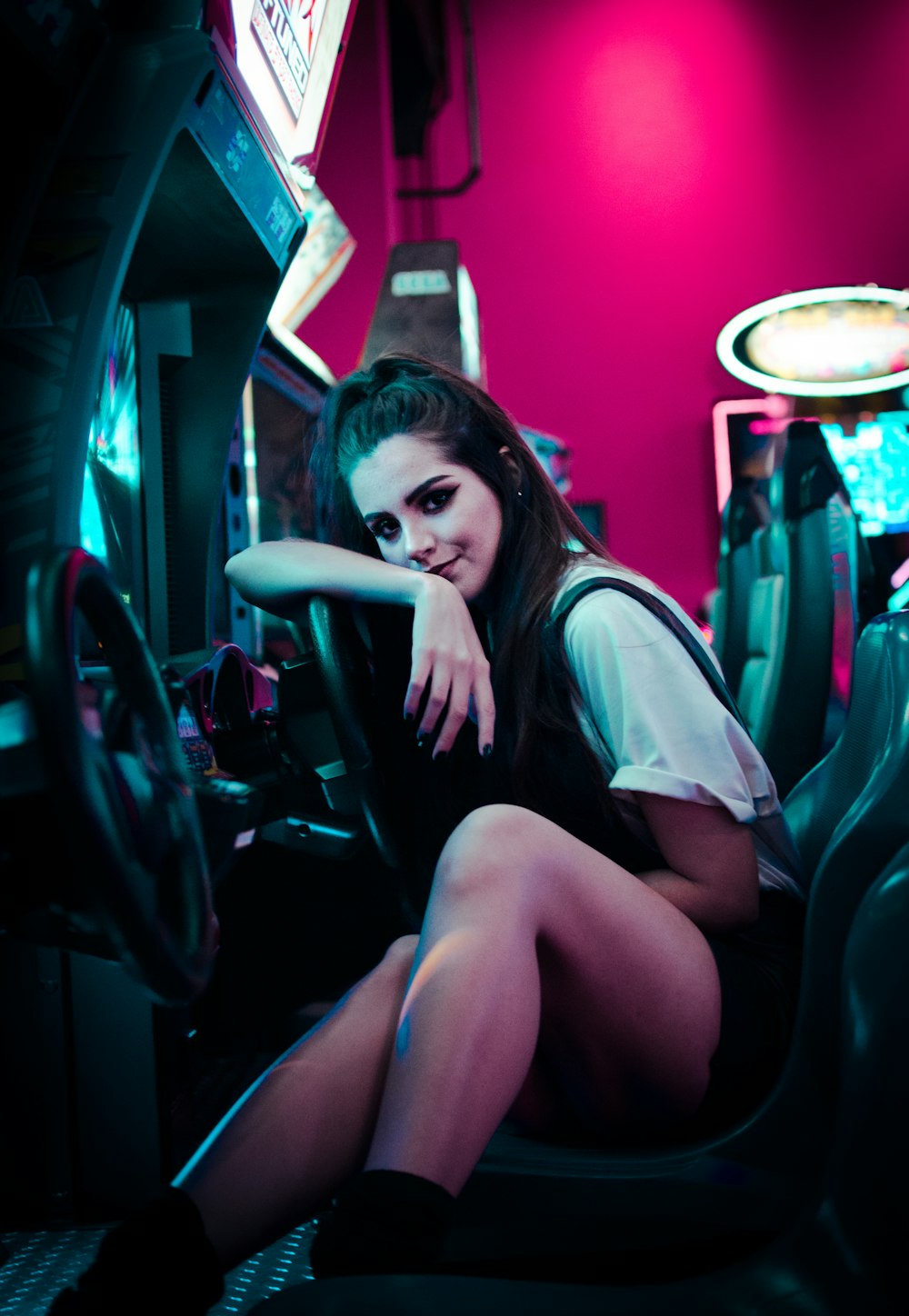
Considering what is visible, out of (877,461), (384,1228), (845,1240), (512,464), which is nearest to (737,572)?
(512,464)

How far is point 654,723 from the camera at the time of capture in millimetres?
786

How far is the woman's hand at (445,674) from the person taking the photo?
32.5 inches

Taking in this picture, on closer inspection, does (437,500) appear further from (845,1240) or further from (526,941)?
(845,1240)

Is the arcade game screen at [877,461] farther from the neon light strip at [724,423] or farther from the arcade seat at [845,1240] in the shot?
the arcade seat at [845,1240]

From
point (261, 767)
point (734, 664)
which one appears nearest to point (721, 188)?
point (734, 664)

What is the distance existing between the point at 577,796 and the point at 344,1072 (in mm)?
307

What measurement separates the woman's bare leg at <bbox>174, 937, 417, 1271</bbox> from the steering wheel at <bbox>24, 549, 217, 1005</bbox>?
0.73 ft

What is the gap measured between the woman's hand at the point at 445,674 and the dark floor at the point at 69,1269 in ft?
1.95

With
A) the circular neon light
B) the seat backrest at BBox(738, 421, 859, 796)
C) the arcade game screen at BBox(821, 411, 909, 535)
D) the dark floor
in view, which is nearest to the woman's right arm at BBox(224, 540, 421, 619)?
the dark floor

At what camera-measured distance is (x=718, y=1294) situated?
2.00 ft

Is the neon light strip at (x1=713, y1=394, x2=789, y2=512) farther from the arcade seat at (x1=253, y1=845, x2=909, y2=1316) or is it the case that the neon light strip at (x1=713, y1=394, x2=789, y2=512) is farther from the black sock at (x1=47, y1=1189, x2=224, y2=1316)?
the black sock at (x1=47, y1=1189, x2=224, y2=1316)

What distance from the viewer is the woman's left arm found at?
0.79 m

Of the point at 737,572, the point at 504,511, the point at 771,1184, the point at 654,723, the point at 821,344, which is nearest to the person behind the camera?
the point at 771,1184

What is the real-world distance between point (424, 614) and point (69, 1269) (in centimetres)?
78
